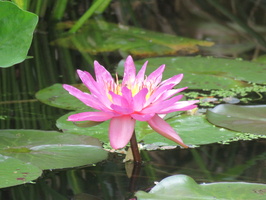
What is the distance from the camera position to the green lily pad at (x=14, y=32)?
129 centimetres

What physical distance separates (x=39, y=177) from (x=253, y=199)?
46 cm

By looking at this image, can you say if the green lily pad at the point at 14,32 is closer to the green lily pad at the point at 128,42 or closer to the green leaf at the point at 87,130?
the green leaf at the point at 87,130

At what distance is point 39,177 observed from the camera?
1182 mm

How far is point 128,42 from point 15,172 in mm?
1486

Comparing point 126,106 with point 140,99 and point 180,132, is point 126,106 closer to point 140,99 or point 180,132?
point 140,99

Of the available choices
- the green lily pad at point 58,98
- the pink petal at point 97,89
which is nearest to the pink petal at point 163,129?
the pink petal at point 97,89

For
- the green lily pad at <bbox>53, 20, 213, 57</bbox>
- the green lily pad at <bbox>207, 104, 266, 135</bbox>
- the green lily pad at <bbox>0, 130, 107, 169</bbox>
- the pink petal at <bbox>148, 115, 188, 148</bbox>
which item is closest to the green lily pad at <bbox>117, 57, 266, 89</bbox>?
the green lily pad at <bbox>53, 20, 213, 57</bbox>

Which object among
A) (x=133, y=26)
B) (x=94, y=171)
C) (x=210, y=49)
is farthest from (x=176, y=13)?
(x=94, y=171)

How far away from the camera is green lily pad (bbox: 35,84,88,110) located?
5.42 ft

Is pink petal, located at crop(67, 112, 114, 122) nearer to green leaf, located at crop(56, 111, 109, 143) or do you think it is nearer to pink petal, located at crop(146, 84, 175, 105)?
pink petal, located at crop(146, 84, 175, 105)

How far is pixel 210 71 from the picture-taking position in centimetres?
206

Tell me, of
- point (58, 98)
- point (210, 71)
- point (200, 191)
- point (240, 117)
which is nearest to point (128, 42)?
point (210, 71)

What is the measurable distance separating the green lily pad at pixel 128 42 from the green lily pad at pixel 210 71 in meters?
0.22

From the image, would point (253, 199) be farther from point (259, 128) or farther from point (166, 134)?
point (259, 128)
